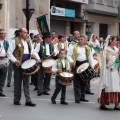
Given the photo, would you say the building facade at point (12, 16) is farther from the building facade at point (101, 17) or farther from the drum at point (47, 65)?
the drum at point (47, 65)

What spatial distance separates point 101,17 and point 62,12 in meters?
9.06

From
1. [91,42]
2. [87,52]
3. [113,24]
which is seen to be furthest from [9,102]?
[113,24]

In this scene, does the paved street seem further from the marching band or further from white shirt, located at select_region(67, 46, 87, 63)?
white shirt, located at select_region(67, 46, 87, 63)

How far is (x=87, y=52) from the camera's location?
1131 cm

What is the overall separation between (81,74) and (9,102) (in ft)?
6.74

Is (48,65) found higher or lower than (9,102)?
higher

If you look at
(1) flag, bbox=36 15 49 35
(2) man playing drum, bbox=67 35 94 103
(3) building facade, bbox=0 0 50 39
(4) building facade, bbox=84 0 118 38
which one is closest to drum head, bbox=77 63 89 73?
(2) man playing drum, bbox=67 35 94 103

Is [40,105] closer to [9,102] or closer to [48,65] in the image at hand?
[9,102]

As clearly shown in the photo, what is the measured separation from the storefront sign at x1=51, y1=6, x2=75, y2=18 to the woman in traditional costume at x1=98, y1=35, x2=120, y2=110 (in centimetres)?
2331

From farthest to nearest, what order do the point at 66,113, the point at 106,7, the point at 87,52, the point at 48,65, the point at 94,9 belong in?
the point at 106,7 → the point at 94,9 → the point at 48,65 → the point at 87,52 → the point at 66,113

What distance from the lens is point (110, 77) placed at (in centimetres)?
1014

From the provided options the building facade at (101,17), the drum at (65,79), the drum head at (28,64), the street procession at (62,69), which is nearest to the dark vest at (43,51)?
the street procession at (62,69)

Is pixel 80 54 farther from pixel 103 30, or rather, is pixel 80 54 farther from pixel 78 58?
pixel 103 30

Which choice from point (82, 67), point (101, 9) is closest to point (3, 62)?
point (82, 67)
